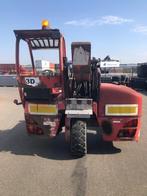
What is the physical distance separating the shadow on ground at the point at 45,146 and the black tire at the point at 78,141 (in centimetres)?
22

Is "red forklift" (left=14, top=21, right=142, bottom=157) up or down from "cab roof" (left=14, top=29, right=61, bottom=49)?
down

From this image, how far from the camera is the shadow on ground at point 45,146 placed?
7641mm

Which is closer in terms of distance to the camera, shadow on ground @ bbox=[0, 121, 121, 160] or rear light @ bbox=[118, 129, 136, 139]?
rear light @ bbox=[118, 129, 136, 139]

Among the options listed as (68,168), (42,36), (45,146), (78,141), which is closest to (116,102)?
(78,141)

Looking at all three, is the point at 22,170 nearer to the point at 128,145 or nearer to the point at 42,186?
the point at 42,186

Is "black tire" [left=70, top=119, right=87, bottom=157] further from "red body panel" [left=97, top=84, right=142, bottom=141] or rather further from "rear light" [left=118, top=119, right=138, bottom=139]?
"rear light" [left=118, top=119, right=138, bottom=139]

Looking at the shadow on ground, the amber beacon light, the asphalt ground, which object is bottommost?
the shadow on ground

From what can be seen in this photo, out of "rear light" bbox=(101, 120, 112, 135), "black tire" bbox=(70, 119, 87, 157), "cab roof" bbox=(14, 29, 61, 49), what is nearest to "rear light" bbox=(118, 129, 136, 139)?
"rear light" bbox=(101, 120, 112, 135)

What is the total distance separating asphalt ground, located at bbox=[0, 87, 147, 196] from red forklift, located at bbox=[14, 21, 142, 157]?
41 centimetres

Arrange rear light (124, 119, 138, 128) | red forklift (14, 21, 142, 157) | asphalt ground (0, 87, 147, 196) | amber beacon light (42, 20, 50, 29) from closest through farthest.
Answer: asphalt ground (0, 87, 147, 196) < red forklift (14, 21, 142, 157) < rear light (124, 119, 138, 128) < amber beacon light (42, 20, 50, 29)

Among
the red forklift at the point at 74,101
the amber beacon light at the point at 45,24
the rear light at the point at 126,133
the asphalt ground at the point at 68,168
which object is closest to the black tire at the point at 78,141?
the red forklift at the point at 74,101

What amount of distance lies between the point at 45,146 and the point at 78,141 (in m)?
1.40

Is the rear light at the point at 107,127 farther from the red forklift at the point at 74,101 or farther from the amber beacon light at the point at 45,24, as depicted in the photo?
the amber beacon light at the point at 45,24

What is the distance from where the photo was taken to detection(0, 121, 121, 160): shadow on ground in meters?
7.64
